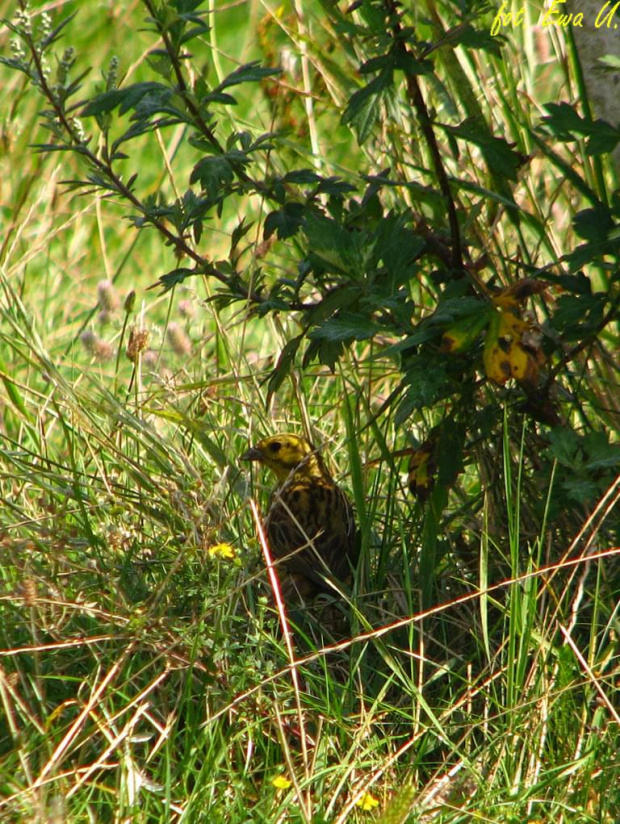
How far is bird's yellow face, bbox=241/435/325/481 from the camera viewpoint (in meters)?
3.33

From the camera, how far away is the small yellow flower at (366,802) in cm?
226

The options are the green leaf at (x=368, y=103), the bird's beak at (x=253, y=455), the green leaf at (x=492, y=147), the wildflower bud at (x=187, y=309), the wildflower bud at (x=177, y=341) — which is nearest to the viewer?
the green leaf at (x=368, y=103)

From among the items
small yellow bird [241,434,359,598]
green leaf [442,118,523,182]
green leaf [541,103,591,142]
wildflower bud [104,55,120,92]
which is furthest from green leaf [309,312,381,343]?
small yellow bird [241,434,359,598]

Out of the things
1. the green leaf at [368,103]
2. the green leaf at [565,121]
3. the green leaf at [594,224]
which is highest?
the green leaf at [565,121]

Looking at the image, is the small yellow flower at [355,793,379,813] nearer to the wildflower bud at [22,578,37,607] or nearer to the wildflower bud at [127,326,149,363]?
the wildflower bud at [22,578,37,607]

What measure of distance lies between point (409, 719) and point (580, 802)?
0.46 meters

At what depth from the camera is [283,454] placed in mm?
3350

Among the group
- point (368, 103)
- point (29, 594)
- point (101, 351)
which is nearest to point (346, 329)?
point (368, 103)

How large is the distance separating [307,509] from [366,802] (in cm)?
125

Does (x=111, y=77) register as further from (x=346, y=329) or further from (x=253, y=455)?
(x=253, y=455)

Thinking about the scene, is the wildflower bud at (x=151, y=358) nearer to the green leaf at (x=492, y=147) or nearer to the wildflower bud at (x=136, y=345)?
the wildflower bud at (x=136, y=345)

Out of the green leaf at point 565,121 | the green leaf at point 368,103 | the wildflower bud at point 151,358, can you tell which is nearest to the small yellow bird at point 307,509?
the wildflower bud at point 151,358

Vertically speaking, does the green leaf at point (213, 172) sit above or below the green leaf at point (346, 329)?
above

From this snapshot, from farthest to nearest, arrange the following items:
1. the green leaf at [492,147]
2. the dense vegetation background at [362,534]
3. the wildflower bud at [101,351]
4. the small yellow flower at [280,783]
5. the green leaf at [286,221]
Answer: the wildflower bud at [101,351], the green leaf at [286,221], the green leaf at [492,147], the dense vegetation background at [362,534], the small yellow flower at [280,783]
